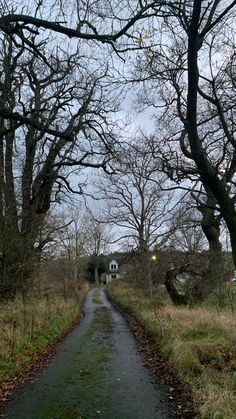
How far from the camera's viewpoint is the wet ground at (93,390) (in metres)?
7.05

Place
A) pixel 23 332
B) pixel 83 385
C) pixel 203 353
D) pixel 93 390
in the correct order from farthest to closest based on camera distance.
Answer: pixel 23 332 → pixel 203 353 → pixel 83 385 → pixel 93 390

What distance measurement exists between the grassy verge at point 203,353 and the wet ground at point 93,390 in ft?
2.10

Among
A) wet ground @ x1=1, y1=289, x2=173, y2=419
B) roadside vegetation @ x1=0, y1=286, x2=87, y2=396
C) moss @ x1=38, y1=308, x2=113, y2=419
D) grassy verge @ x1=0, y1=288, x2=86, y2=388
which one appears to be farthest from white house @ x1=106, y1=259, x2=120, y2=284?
wet ground @ x1=1, y1=289, x2=173, y2=419

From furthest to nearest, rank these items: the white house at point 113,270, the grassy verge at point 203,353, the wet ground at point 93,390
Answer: the white house at point 113,270 < the wet ground at point 93,390 < the grassy verge at point 203,353

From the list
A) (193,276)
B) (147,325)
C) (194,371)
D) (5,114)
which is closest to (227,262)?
(193,276)

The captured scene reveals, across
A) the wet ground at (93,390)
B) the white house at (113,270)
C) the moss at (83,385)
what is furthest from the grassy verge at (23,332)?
the white house at (113,270)

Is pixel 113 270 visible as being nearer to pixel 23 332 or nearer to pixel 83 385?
pixel 23 332

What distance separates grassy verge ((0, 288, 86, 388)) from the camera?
9.91 m

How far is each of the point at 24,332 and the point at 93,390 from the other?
15.5 feet

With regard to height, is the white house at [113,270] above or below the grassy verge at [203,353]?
above

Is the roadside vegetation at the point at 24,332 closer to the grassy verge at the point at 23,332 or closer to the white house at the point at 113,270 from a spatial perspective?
the grassy verge at the point at 23,332

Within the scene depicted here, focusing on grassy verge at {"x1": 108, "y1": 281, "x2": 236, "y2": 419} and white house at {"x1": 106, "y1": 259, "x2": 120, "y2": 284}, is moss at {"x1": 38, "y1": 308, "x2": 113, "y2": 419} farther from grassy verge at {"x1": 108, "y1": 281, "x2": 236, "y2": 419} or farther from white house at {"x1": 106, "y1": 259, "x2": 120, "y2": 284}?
white house at {"x1": 106, "y1": 259, "x2": 120, "y2": 284}

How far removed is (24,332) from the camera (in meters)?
12.6

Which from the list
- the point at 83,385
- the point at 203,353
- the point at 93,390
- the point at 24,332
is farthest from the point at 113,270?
the point at 93,390
